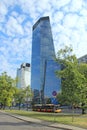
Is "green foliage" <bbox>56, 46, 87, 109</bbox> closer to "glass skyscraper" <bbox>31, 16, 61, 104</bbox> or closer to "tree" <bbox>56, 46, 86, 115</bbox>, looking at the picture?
"tree" <bbox>56, 46, 86, 115</bbox>

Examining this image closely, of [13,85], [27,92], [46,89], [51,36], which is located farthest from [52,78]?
[13,85]

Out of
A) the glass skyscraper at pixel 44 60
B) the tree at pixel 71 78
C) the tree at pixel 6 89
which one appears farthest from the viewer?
the glass skyscraper at pixel 44 60

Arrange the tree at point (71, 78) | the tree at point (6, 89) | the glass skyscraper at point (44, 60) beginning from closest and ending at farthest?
1. the tree at point (71, 78)
2. the tree at point (6, 89)
3. the glass skyscraper at point (44, 60)

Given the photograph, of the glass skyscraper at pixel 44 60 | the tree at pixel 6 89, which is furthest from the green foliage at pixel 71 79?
the glass skyscraper at pixel 44 60

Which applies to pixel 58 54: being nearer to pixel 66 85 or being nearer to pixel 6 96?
pixel 66 85

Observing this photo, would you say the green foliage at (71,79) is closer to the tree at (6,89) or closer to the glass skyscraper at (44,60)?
the tree at (6,89)

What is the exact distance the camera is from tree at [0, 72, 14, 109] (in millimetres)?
88938

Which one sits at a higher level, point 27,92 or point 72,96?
point 27,92

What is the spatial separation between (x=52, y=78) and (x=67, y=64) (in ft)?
448

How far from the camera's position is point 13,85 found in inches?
3563

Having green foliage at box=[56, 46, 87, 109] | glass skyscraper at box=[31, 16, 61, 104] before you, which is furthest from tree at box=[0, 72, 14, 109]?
glass skyscraper at box=[31, 16, 61, 104]

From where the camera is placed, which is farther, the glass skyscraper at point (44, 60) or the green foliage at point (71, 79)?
the glass skyscraper at point (44, 60)

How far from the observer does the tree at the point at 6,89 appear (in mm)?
88938

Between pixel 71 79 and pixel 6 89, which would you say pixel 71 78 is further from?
pixel 6 89
